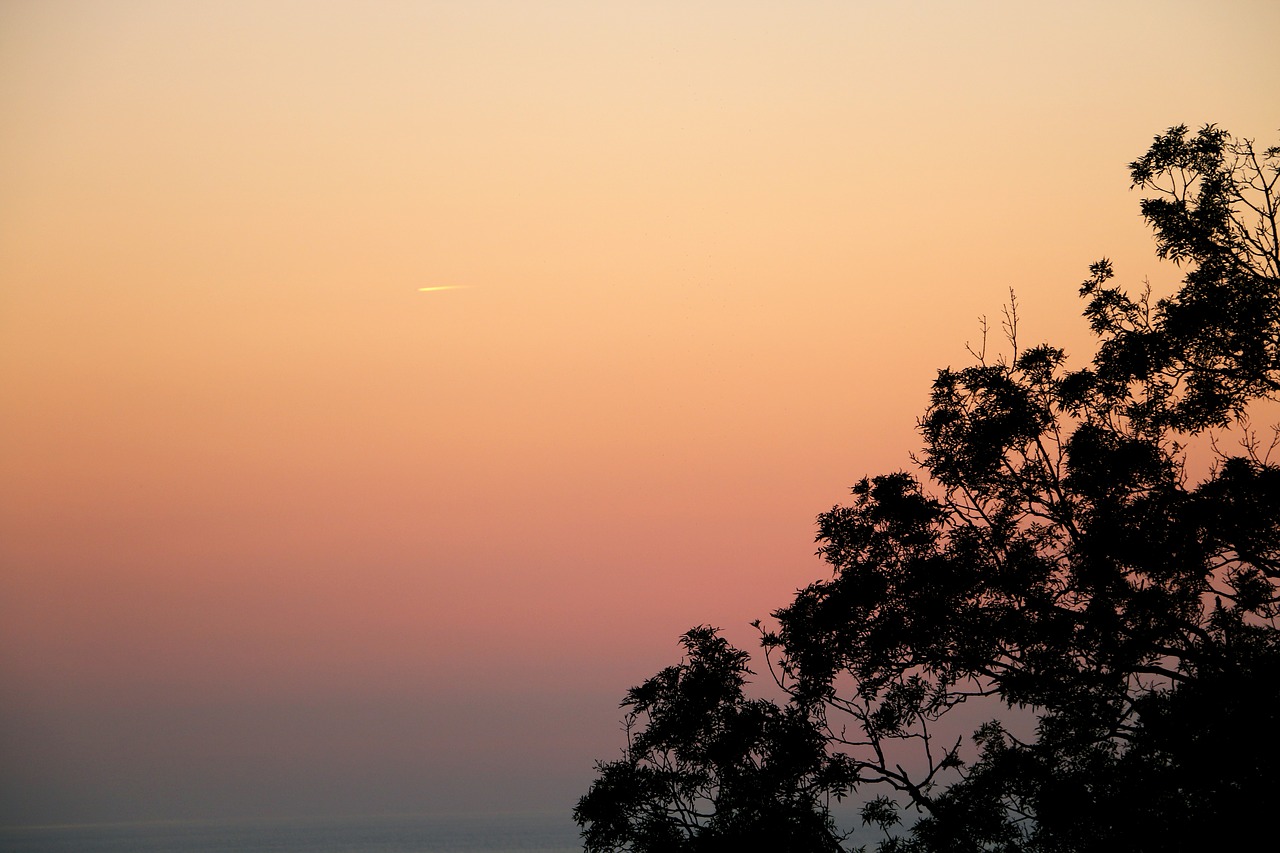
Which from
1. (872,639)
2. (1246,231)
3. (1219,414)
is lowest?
(872,639)

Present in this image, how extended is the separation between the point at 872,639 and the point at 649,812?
6.34 meters

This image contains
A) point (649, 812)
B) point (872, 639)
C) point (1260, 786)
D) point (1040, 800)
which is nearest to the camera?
point (1260, 786)

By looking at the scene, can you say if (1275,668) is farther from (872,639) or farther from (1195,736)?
(872,639)

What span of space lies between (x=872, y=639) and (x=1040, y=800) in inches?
153

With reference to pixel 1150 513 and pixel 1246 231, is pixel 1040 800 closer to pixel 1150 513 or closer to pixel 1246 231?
pixel 1150 513

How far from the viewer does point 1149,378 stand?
22484 millimetres

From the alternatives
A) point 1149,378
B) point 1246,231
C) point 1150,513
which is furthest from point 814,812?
point 1246,231

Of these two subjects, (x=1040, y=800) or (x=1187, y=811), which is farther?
(x=1040, y=800)

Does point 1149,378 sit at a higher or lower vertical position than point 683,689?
higher

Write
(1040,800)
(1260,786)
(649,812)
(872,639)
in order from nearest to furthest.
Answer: (1260,786)
(1040,800)
(872,639)
(649,812)

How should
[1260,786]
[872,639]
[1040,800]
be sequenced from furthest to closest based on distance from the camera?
[872,639], [1040,800], [1260,786]

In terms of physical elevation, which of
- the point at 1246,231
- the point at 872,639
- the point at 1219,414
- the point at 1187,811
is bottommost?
the point at 1187,811

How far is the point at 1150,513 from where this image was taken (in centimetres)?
2128

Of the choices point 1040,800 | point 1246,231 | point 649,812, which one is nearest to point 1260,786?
point 1040,800
